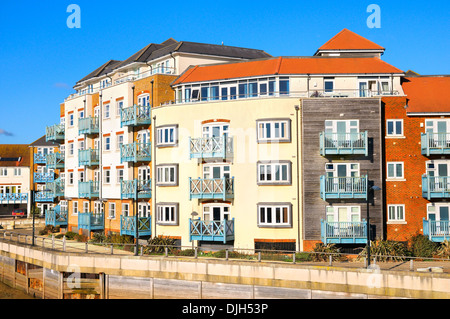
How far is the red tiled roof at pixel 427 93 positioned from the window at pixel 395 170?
136 inches

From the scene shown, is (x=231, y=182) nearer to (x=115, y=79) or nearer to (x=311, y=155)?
(x=311, y=155)

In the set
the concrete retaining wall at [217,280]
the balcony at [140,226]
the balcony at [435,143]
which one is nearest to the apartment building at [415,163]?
the balcony at [435,143]

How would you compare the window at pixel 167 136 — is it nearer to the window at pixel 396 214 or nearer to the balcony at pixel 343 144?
the balcony at pixel 343 144

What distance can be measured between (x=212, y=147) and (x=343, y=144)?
8.26 meters

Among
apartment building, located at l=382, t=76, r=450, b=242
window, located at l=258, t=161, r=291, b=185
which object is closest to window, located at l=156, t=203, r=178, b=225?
window, located at l=258, t=161, r=291, b=185

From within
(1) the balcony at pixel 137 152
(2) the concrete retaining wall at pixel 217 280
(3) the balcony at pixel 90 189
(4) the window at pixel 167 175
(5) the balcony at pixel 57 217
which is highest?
(1) the balcony at pixel 137 152

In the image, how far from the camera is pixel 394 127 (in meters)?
33.4

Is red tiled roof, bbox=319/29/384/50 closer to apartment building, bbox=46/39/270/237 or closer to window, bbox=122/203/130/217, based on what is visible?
apartment building, bbox=46/39/270/237

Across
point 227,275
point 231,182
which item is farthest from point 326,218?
point 227,275

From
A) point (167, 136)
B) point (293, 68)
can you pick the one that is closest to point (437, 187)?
point (293, 68)

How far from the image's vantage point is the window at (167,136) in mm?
36031

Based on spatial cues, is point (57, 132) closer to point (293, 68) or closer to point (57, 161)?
point (57, 161)
